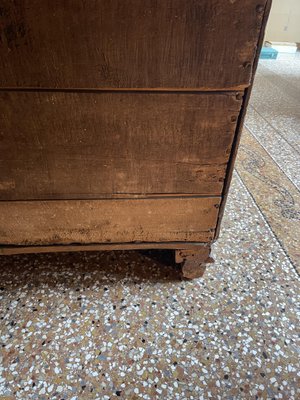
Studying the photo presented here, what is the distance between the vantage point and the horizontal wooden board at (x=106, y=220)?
0.82 m

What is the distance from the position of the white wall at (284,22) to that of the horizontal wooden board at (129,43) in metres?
4.92

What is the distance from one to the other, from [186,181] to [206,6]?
0.36 m

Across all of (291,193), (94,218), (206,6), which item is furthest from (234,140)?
(291,193)

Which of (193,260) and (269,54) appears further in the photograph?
(269,54)

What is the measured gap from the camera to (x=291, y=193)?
147cm

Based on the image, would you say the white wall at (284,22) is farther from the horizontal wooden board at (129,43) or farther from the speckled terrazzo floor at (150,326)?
the horizontal wooden board at (129,43)

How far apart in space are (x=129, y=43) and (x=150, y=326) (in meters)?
0.67

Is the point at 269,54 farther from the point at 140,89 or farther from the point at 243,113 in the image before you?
the point at 140,89

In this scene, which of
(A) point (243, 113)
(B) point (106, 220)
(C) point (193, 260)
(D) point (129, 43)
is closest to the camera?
(D) point (129, 43)


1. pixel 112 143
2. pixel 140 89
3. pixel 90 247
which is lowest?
pixel 90 247

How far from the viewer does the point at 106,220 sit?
2.79 feet

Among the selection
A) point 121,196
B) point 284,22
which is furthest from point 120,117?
point 284,22

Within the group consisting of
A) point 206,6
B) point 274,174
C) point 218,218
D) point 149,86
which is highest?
point 206,6

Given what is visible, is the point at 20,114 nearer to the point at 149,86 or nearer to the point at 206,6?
the point at 149,86
